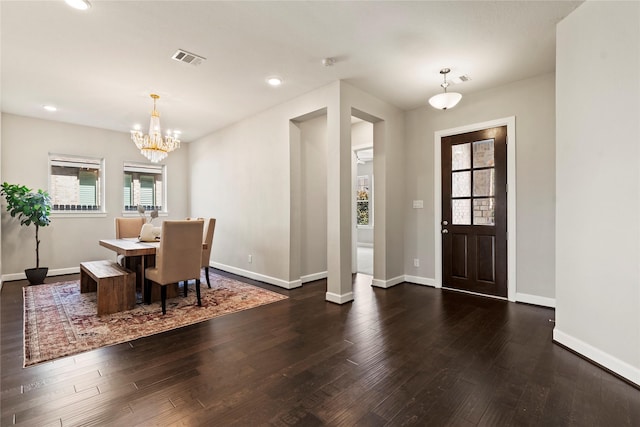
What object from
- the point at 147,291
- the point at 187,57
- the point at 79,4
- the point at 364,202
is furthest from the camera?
the point at 364,202

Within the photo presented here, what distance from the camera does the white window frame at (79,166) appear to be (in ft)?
17.4

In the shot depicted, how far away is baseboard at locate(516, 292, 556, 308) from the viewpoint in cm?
341

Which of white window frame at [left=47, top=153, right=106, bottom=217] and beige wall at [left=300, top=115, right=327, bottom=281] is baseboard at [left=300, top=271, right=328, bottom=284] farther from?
white window frame at [left=47, top=153, right=106, bottom=217]

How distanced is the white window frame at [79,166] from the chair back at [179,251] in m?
3.55

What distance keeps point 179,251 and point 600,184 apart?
12.8 ft

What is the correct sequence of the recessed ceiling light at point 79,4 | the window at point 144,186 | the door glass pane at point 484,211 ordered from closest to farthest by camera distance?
the recessed ceiling light at point 79,4
the door glass pane at point 484,211
the window at point 144,186

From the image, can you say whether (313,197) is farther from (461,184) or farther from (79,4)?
(79,4)

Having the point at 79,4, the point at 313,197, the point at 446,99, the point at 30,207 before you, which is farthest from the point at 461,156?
the point at 30,207

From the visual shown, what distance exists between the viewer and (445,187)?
429cm

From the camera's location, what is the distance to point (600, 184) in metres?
2.15

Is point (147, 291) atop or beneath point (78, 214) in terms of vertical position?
beneath

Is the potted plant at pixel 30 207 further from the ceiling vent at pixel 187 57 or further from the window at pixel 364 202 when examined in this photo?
the window at pixel 364 202

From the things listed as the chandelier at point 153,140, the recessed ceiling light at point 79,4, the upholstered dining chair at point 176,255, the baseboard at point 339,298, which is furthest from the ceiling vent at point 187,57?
the baseboard at point 339,298

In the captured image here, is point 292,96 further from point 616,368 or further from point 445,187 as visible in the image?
point 616,368
